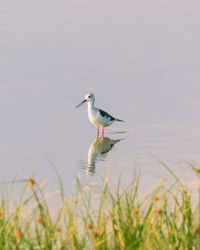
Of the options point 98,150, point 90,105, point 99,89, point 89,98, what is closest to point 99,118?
point 90,105

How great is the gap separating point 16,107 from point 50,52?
4.50 metres

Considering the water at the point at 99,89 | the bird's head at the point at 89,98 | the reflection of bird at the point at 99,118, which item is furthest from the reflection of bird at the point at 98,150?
the bird's head at the point at 89,98

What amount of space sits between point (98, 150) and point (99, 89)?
342 centimetres

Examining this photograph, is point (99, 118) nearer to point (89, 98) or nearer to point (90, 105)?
point (90, 105)

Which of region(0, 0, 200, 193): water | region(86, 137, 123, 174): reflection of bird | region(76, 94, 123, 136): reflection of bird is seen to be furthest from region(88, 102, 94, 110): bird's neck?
region(86, 137, 123, 174): reflection of bird

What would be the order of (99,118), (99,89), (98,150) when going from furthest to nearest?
Answer: (99,89) → (99,118) → (98,150)

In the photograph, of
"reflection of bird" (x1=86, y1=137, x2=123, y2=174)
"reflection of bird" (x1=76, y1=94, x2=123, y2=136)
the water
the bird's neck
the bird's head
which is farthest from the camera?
the bird's head

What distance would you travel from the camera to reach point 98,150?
39.7 ft

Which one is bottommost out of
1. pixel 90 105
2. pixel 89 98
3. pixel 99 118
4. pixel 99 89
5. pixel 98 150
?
pixel 98 150

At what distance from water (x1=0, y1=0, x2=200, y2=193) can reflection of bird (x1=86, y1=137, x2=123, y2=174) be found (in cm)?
2

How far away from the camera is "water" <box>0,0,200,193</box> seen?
1108 centimetres

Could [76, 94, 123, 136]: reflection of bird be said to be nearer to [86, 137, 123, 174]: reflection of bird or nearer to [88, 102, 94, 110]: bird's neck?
[88, 102, 94, 110]: bird's neck

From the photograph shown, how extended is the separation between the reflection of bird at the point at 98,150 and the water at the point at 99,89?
2cm

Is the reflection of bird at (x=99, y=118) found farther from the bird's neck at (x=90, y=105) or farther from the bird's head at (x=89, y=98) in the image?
the bird's head at (x=89, y=98)
